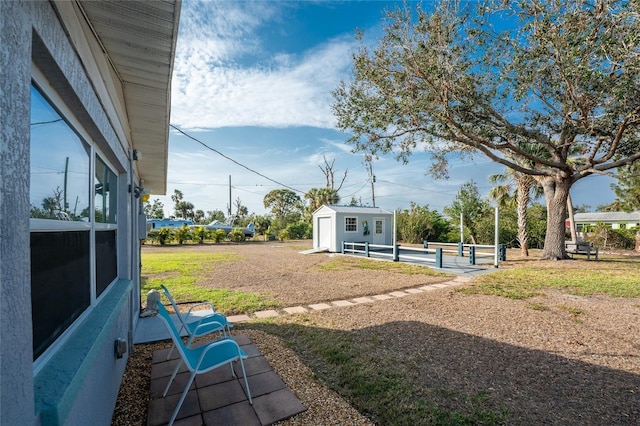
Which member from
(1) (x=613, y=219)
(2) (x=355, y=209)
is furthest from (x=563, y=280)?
(1) (x=613, y=219)

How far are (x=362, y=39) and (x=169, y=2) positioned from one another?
10.2 m

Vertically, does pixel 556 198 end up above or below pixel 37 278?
above

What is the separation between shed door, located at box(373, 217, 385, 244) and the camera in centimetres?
1712

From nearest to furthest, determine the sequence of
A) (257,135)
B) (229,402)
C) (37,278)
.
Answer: (37,278), (229,402), (257,135)

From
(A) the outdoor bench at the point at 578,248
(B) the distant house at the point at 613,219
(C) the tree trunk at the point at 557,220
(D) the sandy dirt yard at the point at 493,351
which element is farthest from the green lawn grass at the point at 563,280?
(B) the distant house at the point at 613,219

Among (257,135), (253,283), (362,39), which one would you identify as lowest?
(253,283)

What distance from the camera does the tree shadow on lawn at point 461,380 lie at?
243cm

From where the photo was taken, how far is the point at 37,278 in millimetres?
1300

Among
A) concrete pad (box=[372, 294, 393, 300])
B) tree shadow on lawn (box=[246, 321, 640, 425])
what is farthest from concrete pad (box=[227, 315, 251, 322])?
concrete pad (box=[372, 294, 393, 300])

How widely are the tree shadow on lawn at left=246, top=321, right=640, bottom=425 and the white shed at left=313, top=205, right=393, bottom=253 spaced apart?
11.9 meters

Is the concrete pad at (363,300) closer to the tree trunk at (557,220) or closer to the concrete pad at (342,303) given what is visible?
the concrete pad at (342,303)

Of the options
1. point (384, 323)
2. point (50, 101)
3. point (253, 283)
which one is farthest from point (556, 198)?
point (50, 101)

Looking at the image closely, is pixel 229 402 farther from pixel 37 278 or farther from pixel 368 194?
pixel 368 194

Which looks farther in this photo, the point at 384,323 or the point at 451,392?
the point at 384,323
